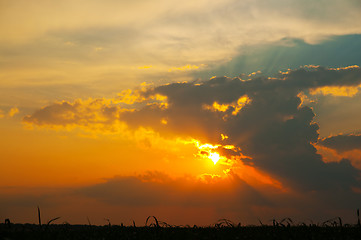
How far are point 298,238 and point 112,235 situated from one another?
159 inches

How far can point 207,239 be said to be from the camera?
28.8 feet

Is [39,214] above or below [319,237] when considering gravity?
above

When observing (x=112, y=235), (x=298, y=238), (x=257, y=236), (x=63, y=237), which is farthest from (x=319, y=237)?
(x=63, y=237)

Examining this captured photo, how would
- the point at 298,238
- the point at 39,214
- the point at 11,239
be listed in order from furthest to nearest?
the point at 298,238, the point at 39,214, the point at 11,239

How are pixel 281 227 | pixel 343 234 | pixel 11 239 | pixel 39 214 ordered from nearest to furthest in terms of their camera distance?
1. pixel 11 239
2. pixel 39 214
3. pixel 343 234
4. pixel 281 227

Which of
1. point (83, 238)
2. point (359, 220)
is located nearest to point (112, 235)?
point (83, 238)

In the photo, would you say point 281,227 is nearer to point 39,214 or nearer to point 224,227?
point 224,227

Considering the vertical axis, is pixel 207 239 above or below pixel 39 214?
below

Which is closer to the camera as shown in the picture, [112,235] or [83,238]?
[83,238]

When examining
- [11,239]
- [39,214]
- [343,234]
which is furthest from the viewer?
[343,234]

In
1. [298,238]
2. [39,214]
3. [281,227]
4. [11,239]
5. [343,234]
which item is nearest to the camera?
[11,239]

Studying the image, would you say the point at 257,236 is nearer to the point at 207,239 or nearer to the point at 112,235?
the point at 207,239

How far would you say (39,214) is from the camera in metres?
8.59

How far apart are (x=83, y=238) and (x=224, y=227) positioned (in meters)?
4.63
